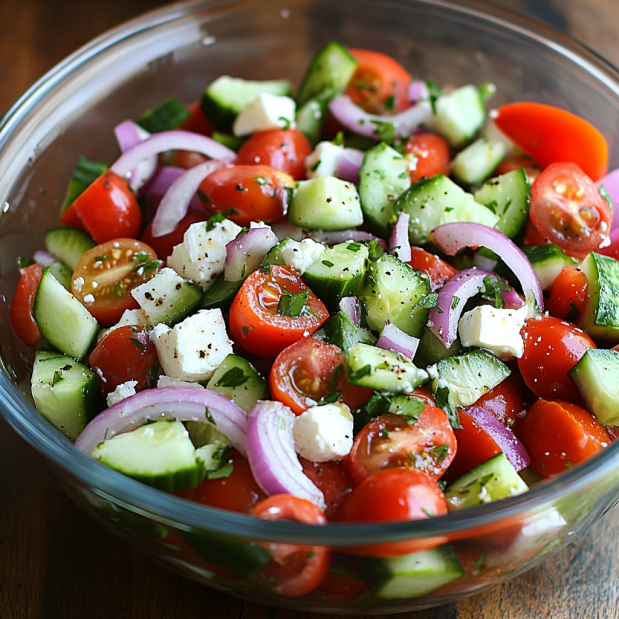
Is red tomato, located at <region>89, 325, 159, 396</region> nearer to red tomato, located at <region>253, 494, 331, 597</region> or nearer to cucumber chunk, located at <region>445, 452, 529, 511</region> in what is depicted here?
red tomato, located at <region>253, 494, 331, 597</region>

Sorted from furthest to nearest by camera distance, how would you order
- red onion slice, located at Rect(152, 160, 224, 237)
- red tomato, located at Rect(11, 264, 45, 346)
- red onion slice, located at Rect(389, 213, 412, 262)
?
red onion slice, located at Rect(152, 160, 224, 237)
red tomato, located at Rect(11, 264, 45, 346)
red onion slice, located at Rect(389, 213, 412, 262)

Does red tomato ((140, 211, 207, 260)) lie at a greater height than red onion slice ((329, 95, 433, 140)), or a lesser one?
lesser

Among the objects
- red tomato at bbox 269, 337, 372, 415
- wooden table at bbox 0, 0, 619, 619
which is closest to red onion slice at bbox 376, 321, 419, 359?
red tomato at bbox 269, 337, 372, 415

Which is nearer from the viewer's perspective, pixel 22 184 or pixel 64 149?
pixel 22 184

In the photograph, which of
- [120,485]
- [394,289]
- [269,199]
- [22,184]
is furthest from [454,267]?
[22,184]

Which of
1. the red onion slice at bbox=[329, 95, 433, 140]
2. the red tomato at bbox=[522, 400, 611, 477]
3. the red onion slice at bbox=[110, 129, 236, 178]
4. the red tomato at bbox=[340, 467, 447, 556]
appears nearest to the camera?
the red tomato at bbox=[340, 467, 447, 556]

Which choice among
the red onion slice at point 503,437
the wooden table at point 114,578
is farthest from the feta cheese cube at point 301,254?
the wooden table at point 114,578

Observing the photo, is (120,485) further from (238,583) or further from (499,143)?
(499,143)
